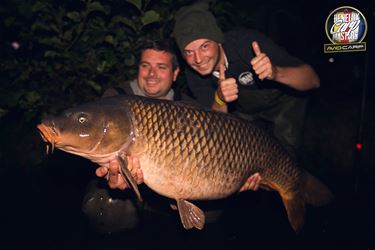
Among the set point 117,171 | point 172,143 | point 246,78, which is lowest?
point 117,171

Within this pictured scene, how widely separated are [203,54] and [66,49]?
51.6 inches

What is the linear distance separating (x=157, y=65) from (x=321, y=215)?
178cm

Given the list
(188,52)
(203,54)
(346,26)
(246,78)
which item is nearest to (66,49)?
(188,52)

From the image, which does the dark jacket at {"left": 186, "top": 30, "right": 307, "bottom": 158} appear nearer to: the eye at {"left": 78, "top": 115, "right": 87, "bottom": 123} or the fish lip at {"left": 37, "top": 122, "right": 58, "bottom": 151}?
the eye at {"left": 78, "top": 115, "right": 87, "bottom": 123}

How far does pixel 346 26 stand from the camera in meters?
3.92

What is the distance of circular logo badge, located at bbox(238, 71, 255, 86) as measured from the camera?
3.18 m

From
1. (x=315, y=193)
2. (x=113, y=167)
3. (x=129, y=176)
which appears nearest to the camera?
(x=129, y=176)

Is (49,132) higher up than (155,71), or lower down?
lower down

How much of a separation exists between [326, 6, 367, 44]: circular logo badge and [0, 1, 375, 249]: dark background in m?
0.11

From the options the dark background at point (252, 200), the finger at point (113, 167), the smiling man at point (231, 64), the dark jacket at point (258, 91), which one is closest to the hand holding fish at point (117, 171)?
the finger at point (113, 167)

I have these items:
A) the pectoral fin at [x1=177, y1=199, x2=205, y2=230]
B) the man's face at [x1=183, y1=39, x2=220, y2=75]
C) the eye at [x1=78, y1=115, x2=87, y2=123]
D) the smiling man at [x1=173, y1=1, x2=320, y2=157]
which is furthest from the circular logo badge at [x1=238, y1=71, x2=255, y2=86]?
the eye at [x1=78, y1=115, x2=87, y2=123]

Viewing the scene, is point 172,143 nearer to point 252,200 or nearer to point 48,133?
point 48,133

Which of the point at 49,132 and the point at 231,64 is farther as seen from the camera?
the point at 231,64

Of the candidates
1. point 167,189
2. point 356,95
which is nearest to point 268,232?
point 167,189
